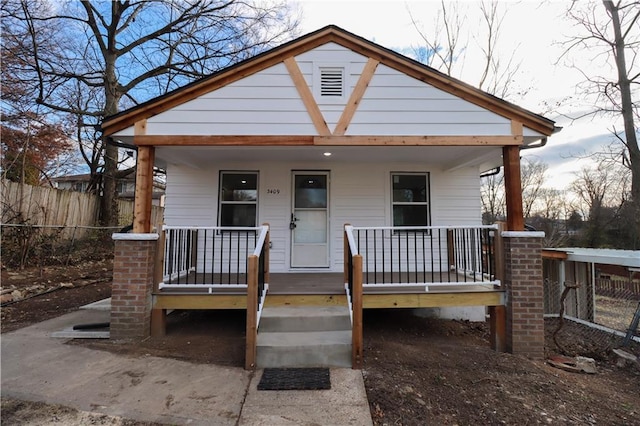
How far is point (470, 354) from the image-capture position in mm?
4203

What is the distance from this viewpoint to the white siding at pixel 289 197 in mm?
6492

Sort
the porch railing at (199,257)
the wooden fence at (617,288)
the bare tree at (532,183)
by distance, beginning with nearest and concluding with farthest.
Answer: the porch railing at (199,257)
the wooden fence at (617,288)
the bare tree at (532,183)

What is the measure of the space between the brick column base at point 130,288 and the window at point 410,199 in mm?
4585

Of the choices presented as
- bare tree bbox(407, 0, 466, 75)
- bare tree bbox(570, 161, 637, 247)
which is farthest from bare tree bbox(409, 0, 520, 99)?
bare tree bbox(570, 161, 637, 247)

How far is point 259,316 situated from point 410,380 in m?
1.95

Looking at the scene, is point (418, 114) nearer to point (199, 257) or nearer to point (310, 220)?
point (310, 220)

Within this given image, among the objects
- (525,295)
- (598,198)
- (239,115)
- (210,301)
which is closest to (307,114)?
(239,115)

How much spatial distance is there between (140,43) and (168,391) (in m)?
14.3

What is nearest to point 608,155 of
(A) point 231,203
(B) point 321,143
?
(B) point 321,143

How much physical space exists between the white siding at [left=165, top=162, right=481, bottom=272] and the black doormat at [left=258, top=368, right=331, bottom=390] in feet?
9.70

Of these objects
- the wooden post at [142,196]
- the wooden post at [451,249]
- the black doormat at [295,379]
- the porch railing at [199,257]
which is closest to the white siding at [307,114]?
the wooden post at [142,196]

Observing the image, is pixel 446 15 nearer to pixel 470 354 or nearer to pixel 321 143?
pixel 321 143

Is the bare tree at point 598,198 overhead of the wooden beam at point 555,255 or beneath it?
overhead

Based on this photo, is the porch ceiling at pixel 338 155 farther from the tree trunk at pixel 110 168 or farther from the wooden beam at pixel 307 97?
the tree trunk at pixel 110 168
